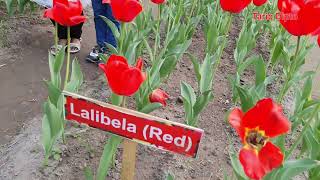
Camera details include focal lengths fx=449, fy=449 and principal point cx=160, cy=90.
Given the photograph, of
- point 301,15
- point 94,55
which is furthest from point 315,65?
point 301,15

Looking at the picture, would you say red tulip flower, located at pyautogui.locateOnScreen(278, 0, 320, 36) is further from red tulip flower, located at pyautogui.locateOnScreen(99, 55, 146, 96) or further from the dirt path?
the dirt path

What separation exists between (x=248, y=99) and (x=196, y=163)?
661 mm

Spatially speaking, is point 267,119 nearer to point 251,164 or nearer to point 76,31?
point 251,164

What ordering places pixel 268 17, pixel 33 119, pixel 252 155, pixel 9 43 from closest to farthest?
pixel 252 155, pixel 33 119, pixel 9 43, pixel 268 17

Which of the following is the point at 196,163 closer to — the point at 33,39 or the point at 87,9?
the point at 33,39

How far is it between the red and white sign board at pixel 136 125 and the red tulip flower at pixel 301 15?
1.73 ft

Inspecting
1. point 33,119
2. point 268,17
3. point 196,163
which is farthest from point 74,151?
point 268,17

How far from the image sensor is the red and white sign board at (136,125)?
1.21 m

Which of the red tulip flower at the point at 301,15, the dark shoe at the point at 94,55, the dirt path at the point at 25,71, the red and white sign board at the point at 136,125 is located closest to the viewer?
the red and white sign board at the point at 136,125

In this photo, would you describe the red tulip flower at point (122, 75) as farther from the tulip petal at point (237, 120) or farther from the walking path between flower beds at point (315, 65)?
the walking path between flower beds at point (315, 65)

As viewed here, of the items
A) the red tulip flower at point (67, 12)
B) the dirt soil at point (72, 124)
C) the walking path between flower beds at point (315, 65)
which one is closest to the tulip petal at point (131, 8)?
the red tulip flower at point (67, 12)

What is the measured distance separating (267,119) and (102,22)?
197 cm

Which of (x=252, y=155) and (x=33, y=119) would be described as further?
(x=33, y=119)

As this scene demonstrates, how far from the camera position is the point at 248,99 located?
1.53 m
